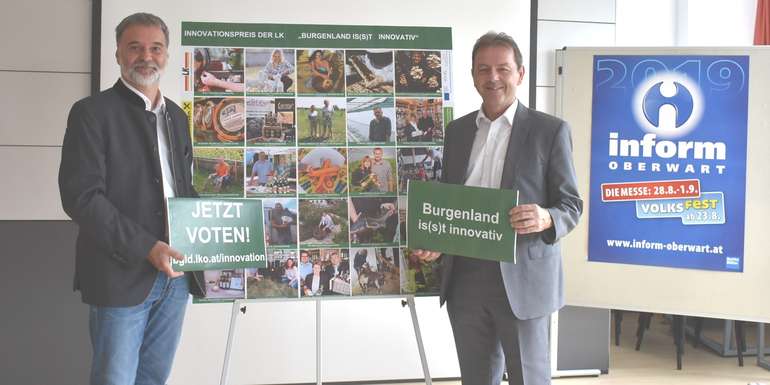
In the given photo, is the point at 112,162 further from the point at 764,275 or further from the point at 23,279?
the point at 764,275

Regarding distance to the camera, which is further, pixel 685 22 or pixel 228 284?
pixel 685 22

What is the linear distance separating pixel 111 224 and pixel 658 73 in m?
2.98

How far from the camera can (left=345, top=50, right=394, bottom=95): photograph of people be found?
9.34ft

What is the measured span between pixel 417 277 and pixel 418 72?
925 millimetres

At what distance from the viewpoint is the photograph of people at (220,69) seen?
2766 mm

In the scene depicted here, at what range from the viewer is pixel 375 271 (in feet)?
9.25

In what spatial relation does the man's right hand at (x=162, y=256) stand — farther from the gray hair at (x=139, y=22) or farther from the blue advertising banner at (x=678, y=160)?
the blue advertising banner at (x=678, y=160)

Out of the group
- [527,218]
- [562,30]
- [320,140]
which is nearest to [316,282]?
[320,140]

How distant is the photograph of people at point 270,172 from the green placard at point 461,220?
650mm

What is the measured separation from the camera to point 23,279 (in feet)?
11.4

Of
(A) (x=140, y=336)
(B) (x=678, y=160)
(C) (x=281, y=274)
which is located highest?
(B) (x=678, y=160)

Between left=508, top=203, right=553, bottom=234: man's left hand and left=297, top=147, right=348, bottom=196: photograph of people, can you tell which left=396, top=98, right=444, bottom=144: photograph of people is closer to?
left=297, top=147, right=348, bottom=196: photograph of people

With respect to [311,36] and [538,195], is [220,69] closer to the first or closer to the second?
[311,36]

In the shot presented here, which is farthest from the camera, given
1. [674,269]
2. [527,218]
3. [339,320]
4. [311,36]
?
[339,320]
